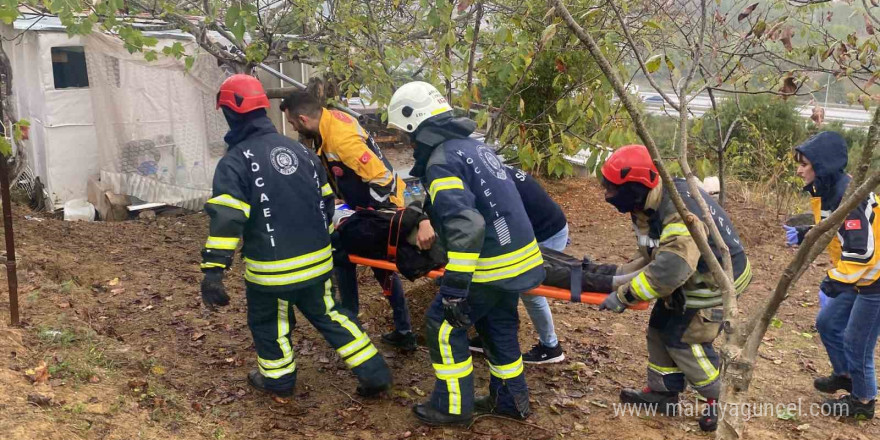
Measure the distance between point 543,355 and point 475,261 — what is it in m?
1.70

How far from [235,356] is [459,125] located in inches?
96.1

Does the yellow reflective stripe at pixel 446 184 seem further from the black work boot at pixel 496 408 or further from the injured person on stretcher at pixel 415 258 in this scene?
the black work boot at pixel 496 408

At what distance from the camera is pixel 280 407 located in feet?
14.5

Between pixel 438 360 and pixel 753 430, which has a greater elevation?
pixel 438 360

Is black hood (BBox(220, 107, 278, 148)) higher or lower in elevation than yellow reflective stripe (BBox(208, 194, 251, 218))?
higher

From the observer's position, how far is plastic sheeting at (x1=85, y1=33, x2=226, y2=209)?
28.8ft

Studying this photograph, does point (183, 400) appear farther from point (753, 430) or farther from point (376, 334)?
point (753, 430)

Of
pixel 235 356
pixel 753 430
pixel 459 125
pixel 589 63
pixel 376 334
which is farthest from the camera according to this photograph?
pixel 589 63

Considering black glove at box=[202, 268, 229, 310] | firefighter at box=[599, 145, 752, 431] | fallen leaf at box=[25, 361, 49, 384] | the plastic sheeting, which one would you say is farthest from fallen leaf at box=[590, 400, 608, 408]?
the plastic sheeting

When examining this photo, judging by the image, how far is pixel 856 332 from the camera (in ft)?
14.6

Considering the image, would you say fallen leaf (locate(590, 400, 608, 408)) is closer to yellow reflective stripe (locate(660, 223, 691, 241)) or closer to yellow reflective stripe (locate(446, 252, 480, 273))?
yellow reflective stripe (locate(660, 223, 691, 241))

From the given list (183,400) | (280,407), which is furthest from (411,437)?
(183,400)

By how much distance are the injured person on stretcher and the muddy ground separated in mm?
844

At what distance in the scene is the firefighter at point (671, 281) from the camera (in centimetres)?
379
